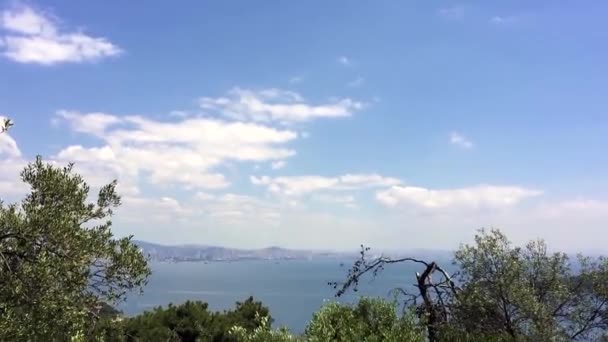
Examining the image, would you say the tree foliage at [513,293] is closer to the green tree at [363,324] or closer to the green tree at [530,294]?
the green tree at [530,294]

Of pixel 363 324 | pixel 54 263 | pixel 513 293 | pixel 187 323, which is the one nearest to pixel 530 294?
pixel 513 293

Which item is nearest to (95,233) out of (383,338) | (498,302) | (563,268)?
(383,338)

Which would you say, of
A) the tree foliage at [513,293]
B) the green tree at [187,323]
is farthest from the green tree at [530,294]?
the green tree at [187,323]

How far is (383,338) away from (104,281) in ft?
26.6

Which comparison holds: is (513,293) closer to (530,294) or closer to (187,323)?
(530,294)

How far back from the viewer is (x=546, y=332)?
14773mm

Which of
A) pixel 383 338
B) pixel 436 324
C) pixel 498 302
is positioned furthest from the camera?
pixel 498 302

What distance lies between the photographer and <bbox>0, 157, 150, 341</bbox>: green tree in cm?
1163

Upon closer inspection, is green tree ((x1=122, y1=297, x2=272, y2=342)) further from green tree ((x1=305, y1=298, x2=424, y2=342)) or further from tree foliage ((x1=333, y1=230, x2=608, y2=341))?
green tree ((x1=305, y1=298, x2=424, y2=342))

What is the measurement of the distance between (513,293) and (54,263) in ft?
41.5

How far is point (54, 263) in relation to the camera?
1212cm

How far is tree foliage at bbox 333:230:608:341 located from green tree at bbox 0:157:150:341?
7307 millimetres

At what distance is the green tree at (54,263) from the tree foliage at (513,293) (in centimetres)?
731

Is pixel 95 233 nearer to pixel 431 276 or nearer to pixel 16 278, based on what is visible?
pixel 16 278
